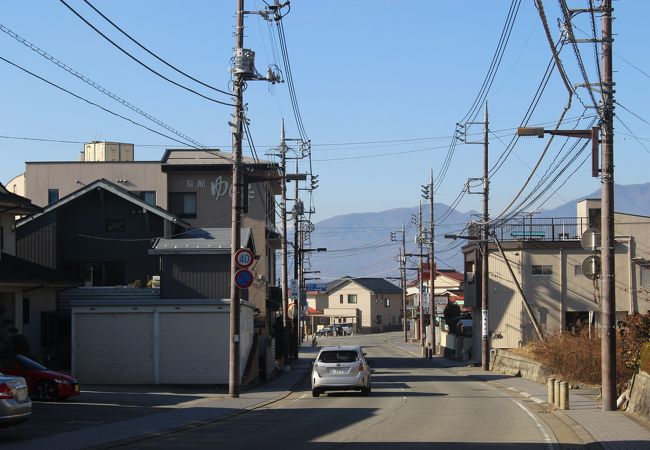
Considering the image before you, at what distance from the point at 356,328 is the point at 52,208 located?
91261 millimetres

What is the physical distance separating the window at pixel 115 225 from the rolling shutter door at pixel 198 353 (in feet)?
39.5

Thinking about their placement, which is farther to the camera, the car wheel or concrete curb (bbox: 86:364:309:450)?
the car wheel

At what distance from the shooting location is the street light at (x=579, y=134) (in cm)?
2125

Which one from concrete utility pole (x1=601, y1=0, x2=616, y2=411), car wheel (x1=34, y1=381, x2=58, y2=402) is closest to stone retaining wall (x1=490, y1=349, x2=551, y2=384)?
concrete utility pole (x1=601, y1=0, x2=616, y2=411)

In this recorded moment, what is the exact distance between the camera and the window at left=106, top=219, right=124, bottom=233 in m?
42.6

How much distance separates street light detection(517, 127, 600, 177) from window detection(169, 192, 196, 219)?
32532mm

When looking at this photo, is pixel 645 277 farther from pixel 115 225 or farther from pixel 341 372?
pixel 115 225

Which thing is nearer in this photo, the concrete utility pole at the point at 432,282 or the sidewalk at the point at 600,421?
the sidewalk at the point at 600,421

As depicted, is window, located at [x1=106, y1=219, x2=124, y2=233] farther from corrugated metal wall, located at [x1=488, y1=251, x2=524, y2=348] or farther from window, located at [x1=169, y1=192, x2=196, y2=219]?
corrugated metal wall, located at [x1=488, y1=251, x2=524, y2=348]

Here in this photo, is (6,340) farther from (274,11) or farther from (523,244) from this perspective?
(523,244)

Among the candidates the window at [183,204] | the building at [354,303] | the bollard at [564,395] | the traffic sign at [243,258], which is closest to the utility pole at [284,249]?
the window at [183,204]

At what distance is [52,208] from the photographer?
134 ft

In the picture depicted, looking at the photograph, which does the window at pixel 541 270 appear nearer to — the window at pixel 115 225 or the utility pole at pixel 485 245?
the utility pole at pixel 485 245

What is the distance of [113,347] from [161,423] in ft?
41.7
